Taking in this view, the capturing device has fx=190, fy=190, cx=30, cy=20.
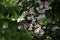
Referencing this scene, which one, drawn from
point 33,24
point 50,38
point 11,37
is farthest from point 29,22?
point 11,37

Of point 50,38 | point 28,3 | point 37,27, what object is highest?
point 28,3

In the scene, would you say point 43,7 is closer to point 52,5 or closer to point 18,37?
point 52,5

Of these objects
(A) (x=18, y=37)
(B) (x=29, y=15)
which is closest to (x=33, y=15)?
(B) (x=29, y=15)

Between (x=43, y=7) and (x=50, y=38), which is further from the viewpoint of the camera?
(x=50, y=38)

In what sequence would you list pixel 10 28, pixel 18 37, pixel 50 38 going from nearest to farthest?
pixel 18 37 < pixel 10 28 < pixel 50 38

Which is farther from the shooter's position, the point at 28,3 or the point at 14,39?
the point at 28,3

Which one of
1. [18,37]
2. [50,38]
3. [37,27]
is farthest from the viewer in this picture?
[50,38]

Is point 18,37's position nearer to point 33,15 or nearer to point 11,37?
point 11,37

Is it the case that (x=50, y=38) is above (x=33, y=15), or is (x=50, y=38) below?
below

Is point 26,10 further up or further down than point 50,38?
further up
